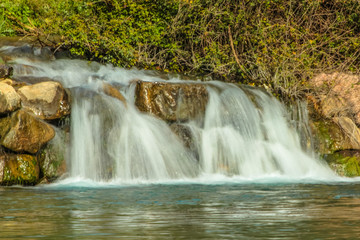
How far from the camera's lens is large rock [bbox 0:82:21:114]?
1026 cm

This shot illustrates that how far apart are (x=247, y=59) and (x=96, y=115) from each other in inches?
224

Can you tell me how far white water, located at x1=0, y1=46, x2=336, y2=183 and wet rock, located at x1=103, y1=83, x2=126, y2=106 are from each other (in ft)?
0.45

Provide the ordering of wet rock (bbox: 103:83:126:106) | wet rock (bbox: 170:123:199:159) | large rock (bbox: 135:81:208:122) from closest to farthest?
wet rock (bbox: 170:123:199:159)
wet rock (bbox: 103:83:126:106)
large rock (bbox: 135:81:208:122)

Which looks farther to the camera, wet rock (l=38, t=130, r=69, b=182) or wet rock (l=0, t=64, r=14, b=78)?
wet rock (l=0, t=64, r=14, b=78)

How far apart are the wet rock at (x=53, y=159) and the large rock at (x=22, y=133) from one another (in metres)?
0.21

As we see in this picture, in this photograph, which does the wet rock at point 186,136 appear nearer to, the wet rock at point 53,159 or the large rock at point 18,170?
the wet rock at point 53,159

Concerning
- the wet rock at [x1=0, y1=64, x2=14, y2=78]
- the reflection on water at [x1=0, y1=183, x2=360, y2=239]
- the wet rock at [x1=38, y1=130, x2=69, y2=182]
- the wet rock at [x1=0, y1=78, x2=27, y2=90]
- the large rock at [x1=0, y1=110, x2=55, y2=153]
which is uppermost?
the wet rock at [x1=0, y1=64, x2=14, y2=78]

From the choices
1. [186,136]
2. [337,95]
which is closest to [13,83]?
[186,136]

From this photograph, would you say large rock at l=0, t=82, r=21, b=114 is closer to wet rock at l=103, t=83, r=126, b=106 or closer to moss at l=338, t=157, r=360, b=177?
wet rock at l=103, t=83, r=126, b=106

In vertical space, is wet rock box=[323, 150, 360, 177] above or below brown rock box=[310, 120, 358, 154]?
below

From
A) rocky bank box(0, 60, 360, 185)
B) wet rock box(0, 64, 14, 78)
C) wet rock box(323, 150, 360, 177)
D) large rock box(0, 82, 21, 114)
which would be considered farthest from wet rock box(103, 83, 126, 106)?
wet rock box(323, 150, 360, 177)

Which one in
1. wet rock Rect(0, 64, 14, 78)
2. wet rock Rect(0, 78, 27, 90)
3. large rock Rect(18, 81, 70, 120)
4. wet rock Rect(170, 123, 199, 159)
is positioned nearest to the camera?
large rock Rect(18, 81, 70, 120)

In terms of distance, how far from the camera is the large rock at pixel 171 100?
12.1 meters

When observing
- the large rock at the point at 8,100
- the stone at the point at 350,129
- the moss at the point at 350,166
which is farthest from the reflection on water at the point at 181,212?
the stone at the point at 350,129
